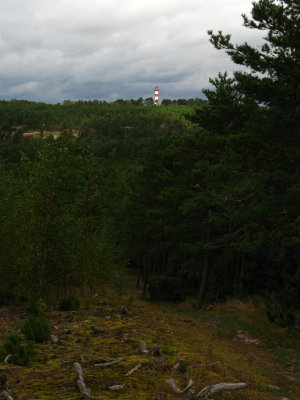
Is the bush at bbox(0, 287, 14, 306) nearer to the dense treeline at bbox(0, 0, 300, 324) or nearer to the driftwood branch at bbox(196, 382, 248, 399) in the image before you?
the dense treeline at bbox(0, 0, 300, 324)

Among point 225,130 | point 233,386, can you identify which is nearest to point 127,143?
point 225,130

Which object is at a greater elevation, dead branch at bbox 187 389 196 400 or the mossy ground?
dead branch at bbox 187 389 196 400

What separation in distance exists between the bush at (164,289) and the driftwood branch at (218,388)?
19788mm

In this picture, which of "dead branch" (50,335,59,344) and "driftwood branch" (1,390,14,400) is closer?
"driftwood branch" (1,390,14,400)

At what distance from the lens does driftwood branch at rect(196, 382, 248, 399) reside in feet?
17.7

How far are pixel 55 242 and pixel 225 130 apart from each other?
1226 cm

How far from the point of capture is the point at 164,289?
85.6 feet

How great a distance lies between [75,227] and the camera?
15.7 meters

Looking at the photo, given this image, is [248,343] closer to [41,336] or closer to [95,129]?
[41,336]

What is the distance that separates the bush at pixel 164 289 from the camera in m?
25.9

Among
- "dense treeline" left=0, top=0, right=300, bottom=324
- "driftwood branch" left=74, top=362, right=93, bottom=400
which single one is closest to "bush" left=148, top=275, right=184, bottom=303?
"dense treeline" left=0, top=0, right=300, bottom=324

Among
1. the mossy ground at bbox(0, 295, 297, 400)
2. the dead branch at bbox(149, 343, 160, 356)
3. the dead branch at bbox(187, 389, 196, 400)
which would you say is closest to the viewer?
the dead branch at bbox(187, 389, 196, 400)

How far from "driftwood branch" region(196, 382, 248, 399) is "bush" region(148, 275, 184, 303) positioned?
1979 cm

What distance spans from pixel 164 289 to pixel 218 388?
20.8 m
